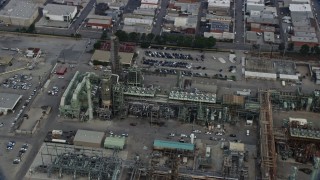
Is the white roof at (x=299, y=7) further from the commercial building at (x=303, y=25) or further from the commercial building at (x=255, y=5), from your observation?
the commercial building at (x=255, y=5)

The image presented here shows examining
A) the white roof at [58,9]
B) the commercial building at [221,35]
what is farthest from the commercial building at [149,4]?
the commercial building at [221,35]

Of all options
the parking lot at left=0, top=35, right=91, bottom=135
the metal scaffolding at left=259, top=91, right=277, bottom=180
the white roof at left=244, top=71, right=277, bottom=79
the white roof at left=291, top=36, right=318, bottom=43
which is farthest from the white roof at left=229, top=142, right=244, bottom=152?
the white roof at left=291, top=36, right=318, bottom=43

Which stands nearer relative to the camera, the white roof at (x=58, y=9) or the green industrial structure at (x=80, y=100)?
the green industrial structure at (x=80, y=100)

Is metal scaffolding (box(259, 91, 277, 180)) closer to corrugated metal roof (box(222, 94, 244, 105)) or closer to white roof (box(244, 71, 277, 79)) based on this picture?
corrugated metal roof (box(222, 94, 244, 105))

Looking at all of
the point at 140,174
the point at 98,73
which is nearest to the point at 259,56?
the point at 98,73

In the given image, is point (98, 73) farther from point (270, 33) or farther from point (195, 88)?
point (270, 33)

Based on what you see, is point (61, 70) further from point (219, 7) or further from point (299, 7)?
point (299, 7)
